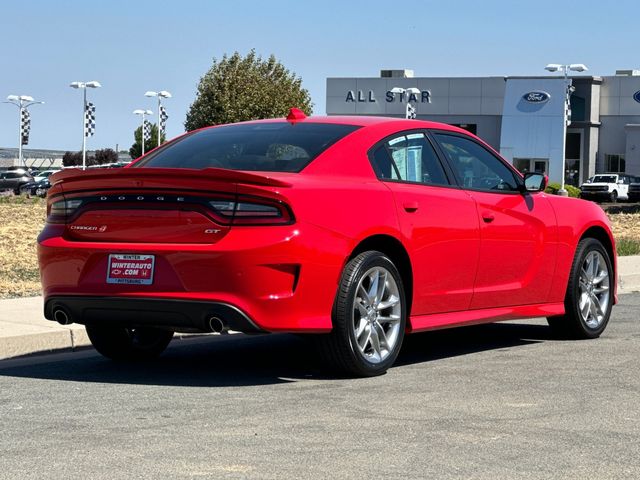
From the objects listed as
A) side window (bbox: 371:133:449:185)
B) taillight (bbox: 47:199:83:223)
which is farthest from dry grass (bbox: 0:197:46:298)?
side window (bbox: 371:133:449:185)

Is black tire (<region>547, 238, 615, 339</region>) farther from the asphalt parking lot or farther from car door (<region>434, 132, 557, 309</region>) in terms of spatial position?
the asphalt parking lot

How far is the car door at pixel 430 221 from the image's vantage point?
8094 millimetres

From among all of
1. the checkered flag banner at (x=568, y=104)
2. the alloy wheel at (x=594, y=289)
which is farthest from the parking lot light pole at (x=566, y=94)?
the alloy wheel at (x=594, y=289)

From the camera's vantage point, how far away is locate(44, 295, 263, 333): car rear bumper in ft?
23.5

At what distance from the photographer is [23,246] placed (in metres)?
19.9

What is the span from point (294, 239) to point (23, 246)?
13422 millimetres

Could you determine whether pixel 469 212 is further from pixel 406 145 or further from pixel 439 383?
pixel 439 383

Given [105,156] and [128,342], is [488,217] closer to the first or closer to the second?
[128,342]

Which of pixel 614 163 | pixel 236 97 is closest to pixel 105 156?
pixel 236 97

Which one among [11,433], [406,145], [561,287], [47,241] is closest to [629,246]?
[561,287]

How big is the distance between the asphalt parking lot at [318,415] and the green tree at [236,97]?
7036 centimetres

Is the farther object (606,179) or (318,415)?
(606,179)

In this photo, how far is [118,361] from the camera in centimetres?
862

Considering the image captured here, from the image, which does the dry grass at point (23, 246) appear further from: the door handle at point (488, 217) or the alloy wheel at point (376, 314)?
the alloy wheel at point (376, 314)
